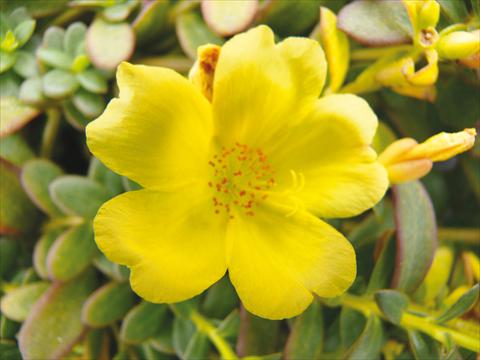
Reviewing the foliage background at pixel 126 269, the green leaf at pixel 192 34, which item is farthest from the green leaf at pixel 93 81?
the green leaf at pixel 192 34

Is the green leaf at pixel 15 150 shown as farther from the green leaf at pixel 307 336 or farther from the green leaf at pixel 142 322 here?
the green leaf at pixel 307 336

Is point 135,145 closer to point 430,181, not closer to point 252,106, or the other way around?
point 252,106

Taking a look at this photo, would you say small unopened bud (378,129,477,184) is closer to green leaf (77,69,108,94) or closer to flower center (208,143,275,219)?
flower center (208,143,275,219)

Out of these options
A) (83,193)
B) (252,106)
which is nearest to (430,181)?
(252,106)

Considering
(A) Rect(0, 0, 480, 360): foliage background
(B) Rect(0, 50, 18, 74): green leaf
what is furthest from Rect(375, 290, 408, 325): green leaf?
(B) Rect(0, 50, 18, 74): green leaf

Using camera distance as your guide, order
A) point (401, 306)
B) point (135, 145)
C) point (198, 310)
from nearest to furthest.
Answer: point (135, 145) < point (401, 306) < point (198, 310)

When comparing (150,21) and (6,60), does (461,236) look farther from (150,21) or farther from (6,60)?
(6,60)
